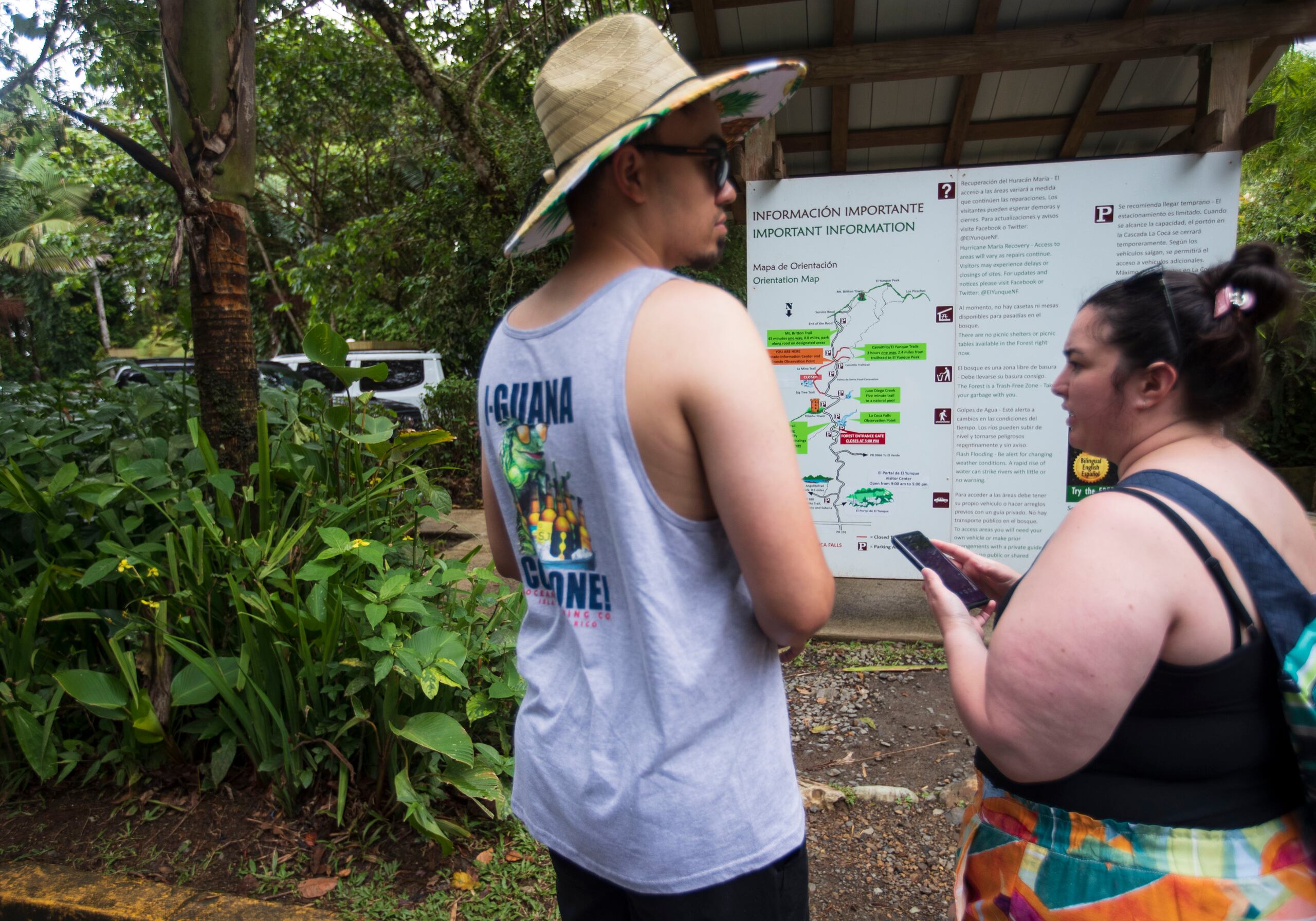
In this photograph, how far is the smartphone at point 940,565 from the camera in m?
1.48

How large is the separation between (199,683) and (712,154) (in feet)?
7.48

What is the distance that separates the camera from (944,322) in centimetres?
396

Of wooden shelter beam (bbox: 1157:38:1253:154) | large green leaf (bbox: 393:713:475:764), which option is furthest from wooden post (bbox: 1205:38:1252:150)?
large green leaf (bbox: 393:713:475:764)

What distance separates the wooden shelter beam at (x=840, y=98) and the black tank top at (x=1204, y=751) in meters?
3.23

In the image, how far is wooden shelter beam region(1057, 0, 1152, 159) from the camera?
3.62 m

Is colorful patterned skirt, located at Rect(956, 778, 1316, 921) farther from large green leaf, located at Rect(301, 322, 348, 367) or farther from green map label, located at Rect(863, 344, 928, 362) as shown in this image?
green map label, located at Rect(863, 344, 928, 362)

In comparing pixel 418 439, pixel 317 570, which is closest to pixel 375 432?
pixel 418 439

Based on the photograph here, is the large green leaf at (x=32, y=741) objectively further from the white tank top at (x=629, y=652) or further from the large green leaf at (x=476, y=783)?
the white tank top at (x=629, y=652)

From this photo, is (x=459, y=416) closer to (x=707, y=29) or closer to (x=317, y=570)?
(x=707, y=29)

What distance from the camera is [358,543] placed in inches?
96.2

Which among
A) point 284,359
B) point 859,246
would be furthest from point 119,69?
point 284,359

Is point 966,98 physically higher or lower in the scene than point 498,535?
higher

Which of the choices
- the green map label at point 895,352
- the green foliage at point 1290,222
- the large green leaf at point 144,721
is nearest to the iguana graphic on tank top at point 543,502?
the large green leaf at point 144,721

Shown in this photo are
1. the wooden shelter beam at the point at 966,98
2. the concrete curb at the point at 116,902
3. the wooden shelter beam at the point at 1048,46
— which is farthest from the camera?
the wooden shelter beam at the point at 966,98
